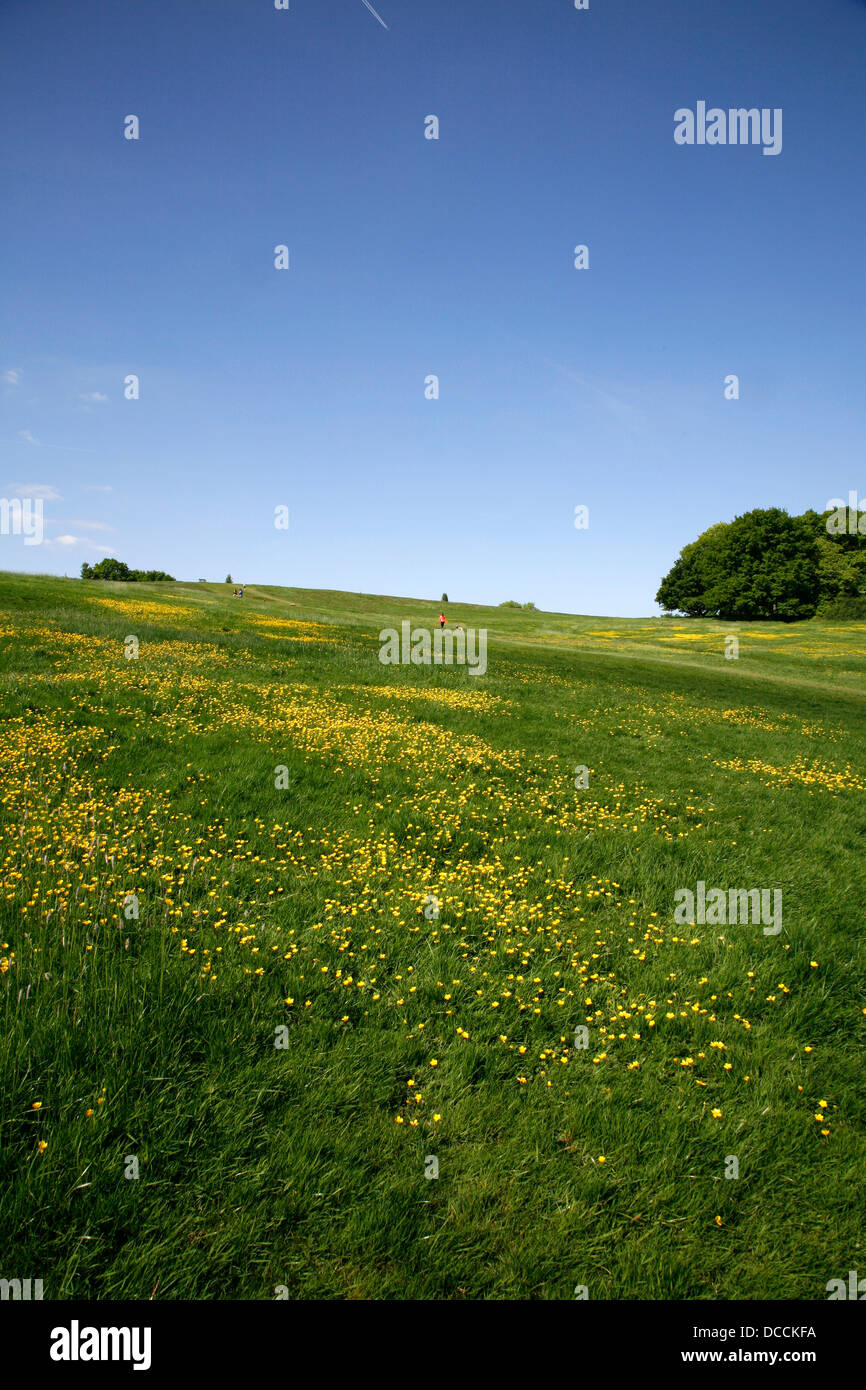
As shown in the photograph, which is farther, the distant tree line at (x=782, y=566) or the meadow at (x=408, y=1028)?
the distant tree line at (x=782, y=566)

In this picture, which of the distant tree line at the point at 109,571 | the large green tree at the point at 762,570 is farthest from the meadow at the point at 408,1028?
the distant tree line at the point at 109,571

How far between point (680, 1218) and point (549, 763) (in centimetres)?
1031

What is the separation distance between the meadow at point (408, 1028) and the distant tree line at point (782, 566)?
94.9 m

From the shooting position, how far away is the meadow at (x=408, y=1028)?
3.72m

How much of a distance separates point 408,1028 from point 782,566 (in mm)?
107875

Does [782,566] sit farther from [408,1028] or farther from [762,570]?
[408,1028]

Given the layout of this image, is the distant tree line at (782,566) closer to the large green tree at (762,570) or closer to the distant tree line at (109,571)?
the large green tree at (762,570)

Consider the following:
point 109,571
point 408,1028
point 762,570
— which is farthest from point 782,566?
point 109,571

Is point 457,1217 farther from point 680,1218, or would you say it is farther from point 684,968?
point 684,968

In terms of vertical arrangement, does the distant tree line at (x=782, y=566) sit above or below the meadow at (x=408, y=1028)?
above
